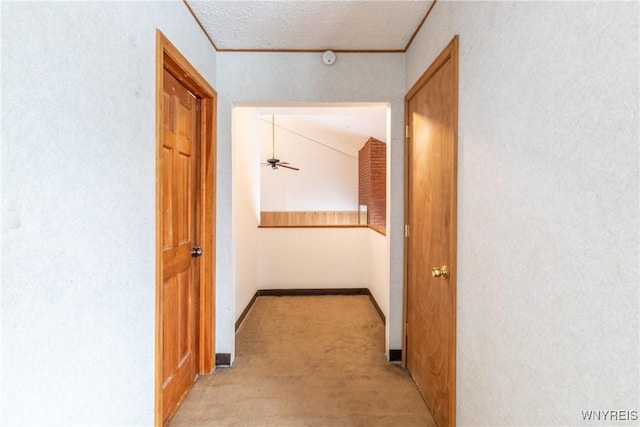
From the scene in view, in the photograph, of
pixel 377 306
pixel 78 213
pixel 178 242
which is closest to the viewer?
pixel 78 213

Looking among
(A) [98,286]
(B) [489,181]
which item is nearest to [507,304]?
(B) [489,181]

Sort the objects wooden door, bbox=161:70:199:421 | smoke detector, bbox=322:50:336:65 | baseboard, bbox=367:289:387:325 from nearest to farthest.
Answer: wooden door, bbox=161:70:199:421, smoke detector, bbox=322:50:336:65, baseboard, bbox=367:289:387:325

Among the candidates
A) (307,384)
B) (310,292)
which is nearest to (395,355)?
(307,384)

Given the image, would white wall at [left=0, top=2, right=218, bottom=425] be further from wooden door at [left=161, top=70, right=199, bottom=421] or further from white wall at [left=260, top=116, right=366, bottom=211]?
white wall at [left=260, top=116, right=366, bottom=211]

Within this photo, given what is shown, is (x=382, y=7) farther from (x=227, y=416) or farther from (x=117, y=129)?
(x=227, y=416)

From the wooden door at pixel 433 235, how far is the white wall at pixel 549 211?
136mm

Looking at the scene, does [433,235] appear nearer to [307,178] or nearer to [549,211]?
[549,211]

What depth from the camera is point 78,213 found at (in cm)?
102

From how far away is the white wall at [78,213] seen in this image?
818 mm

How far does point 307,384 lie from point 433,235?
1.29 m

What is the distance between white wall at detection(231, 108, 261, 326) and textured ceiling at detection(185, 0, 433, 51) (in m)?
0.87

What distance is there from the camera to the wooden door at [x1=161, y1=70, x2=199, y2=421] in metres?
1.85

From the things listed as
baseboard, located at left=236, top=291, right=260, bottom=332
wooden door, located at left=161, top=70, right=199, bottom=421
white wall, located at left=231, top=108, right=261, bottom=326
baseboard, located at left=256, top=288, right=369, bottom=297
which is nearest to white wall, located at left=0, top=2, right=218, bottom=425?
wooden door, located at left=161, top=70, right=199, bottom=421

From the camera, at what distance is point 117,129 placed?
1223mm
